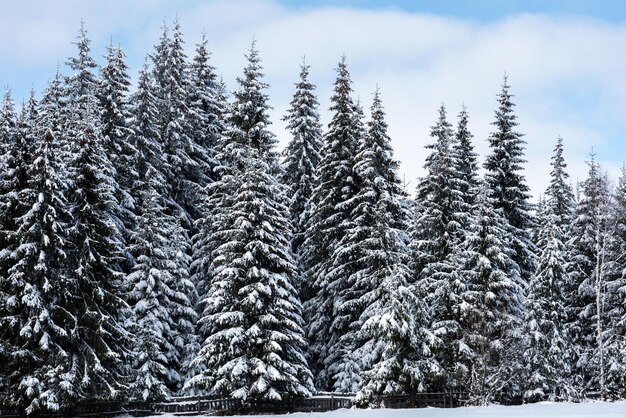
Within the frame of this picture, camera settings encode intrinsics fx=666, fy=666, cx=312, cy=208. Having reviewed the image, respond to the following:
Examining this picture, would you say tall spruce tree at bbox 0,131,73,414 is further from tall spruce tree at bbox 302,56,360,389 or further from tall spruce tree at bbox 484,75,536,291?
tall spruce tree at bbox 484,75,536,291

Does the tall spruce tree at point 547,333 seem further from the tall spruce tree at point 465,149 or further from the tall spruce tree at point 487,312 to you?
the tall spruce tree at point 465,149

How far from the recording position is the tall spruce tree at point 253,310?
29156mm

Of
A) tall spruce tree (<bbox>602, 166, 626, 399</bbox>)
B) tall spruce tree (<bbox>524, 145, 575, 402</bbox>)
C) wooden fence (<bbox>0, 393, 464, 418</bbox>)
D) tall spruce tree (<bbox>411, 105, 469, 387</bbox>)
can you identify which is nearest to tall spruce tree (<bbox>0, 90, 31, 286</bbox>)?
wooden fence (<bbox>0, 393, 464, 418</bbox>)

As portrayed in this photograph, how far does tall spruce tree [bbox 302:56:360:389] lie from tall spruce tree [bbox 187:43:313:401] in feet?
12.5

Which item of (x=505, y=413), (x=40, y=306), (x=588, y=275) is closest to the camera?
(x=505, y=413)

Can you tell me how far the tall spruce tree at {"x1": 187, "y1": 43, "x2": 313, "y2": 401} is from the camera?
29.2 meters

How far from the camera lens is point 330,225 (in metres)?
38.4

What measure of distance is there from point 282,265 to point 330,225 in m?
7.25

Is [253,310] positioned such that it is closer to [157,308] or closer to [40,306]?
[157,308]

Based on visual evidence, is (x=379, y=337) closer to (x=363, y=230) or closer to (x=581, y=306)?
(x=363, y=230)

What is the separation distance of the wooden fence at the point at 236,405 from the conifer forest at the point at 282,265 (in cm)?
63

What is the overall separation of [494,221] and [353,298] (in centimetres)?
853

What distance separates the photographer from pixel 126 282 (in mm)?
34188

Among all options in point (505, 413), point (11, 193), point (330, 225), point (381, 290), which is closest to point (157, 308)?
point (11, 193)
